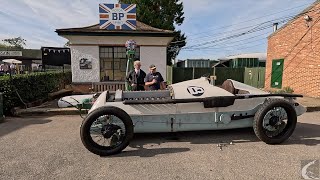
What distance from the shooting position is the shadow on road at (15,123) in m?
5.21

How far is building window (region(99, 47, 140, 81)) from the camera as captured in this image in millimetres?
11625

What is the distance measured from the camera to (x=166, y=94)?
485cm

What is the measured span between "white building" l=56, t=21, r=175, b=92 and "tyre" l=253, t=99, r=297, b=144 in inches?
310

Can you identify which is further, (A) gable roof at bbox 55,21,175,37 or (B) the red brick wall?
(A) gable roof at bbox 55,21,175,37

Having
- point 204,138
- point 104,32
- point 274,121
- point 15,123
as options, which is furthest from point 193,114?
point 104,32

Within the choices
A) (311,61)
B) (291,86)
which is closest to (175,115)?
(311,61)

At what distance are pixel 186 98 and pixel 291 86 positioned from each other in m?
10.4

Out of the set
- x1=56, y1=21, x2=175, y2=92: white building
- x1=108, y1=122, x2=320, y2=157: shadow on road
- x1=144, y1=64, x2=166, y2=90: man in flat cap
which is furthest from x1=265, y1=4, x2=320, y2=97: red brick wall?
x1=144, y1=64, x2=166, y2=90: man in flat cap

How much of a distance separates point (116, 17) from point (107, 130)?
8.76m

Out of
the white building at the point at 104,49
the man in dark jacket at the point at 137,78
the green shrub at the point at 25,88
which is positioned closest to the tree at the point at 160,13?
the white building at the point at 104,49

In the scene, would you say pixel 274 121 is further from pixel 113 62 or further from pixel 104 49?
pixel 104 49

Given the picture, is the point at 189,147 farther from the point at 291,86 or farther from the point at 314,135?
the point at 291,86

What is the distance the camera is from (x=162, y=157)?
12.0 feet

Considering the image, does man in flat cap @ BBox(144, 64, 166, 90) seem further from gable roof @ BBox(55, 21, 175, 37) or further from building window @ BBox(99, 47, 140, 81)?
building window @ BBox(99, 47, 140, 81)
